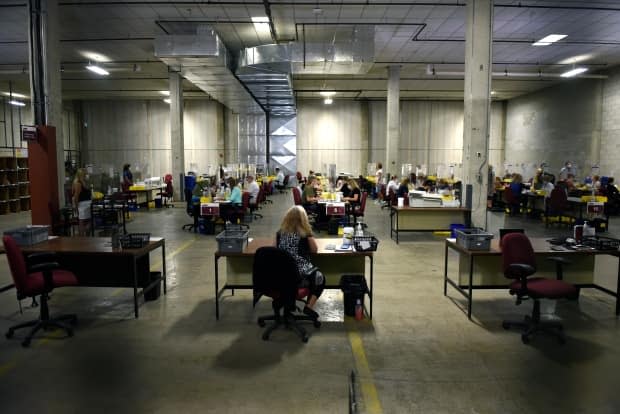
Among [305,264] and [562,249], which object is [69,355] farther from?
[562,249]

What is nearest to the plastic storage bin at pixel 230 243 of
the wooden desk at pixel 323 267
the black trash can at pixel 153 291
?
the wooden desk at pixel 323 267

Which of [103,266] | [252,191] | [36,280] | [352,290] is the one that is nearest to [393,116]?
[252,191]

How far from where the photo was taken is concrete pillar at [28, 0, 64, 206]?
7.85m

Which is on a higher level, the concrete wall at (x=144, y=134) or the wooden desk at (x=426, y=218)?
the concrete wall at (x=144, y=134)

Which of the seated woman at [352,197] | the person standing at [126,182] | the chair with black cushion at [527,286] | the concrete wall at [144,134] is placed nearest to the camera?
the chair with black cushion at [527,286]

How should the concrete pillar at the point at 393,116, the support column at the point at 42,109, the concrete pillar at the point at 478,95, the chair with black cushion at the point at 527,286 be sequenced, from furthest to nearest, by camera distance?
the concrete pillar at the point at 393,116, the concrete pillar at the point at 478,95, the support column at the point at 42,109, the chair with black cushion at the point at 527,286

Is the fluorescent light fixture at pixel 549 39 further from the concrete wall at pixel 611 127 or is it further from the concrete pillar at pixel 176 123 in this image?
the concrete pillar at pixel 176 123

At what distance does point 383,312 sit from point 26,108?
1001 inches

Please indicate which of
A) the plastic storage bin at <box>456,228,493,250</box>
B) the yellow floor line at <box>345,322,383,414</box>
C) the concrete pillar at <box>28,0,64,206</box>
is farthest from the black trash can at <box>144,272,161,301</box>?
the concrete pillar at <box>28,0,64,206</box>

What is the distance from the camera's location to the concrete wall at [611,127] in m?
16.8

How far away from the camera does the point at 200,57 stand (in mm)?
11234

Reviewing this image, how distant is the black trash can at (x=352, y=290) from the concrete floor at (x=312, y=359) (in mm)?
184

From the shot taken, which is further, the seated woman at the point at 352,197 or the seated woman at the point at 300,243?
the seated woman at the point at 352,197

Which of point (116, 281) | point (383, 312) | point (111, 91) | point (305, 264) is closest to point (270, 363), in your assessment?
point (305, 264)
